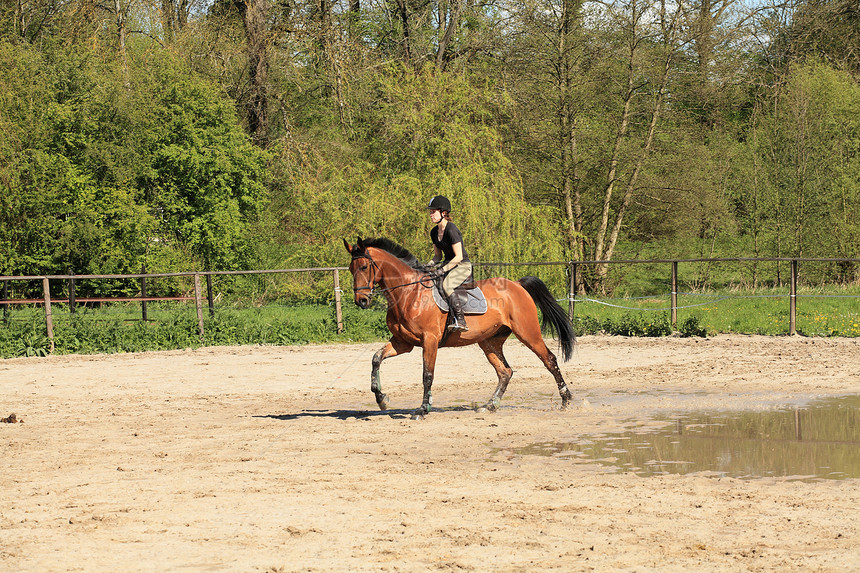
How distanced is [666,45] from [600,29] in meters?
1.91

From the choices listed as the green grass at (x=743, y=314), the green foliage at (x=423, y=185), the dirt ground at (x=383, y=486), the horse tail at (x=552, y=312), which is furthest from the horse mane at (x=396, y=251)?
the green foliage at (x=423, y=185)

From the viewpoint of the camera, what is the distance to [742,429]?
9.30 m

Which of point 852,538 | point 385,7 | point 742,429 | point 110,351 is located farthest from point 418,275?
point 385,7

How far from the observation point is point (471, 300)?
1073 centimetres

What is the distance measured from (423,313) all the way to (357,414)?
5.02 feet

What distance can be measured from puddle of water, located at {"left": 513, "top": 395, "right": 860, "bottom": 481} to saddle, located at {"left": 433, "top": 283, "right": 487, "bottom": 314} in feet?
7.42

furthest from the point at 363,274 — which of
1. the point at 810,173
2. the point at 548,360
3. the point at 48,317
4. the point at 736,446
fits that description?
the point at 810,173

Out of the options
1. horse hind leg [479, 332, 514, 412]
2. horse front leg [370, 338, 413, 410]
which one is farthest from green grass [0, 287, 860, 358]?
horse front leg [370, 338, 413, 410]

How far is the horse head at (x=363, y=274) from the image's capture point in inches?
396

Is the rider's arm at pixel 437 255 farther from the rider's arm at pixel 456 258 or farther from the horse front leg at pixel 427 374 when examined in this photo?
the horse front leg at pixel 427 374

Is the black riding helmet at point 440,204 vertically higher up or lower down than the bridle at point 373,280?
higher up

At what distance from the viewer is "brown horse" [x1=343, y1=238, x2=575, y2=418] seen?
33.9 feet

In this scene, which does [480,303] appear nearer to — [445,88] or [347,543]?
[347,543]

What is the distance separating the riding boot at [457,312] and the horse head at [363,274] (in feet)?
3.04
